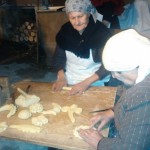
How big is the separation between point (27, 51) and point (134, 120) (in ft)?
17.1

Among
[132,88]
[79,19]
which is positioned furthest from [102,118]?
[79,19]

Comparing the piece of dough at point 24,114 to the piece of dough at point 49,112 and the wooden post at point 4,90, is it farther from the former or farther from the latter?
the wooden post at point 4,90

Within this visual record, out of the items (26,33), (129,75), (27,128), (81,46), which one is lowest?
(26,33)

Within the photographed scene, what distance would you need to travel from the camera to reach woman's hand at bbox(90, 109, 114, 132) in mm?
1986

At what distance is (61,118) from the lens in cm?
208

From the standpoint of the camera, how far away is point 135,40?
160 cm

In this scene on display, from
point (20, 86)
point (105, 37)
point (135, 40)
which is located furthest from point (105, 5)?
point (135, 40)

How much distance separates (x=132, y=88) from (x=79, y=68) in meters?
1.44

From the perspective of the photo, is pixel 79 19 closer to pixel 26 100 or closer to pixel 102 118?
pixel 26 100

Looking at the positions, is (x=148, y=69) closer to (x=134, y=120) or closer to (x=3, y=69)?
(x=134, y=120)

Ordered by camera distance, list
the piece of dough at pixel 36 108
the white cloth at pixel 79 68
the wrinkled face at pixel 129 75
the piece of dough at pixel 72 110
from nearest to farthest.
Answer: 1. the wrinkled face at pixel 129 75
2. the piece of dough at pixel 72 110
3. the piece of dough at pixel 36 108
4. the white cloth at pixel 79 68

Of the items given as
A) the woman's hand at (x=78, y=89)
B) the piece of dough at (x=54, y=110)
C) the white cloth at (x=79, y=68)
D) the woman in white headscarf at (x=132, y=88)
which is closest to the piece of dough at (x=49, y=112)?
the piece of dough at (x=54, y=110)

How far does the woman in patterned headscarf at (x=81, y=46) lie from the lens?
270 centimetres

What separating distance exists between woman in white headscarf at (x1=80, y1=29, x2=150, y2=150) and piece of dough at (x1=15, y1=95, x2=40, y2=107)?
0.86 m
